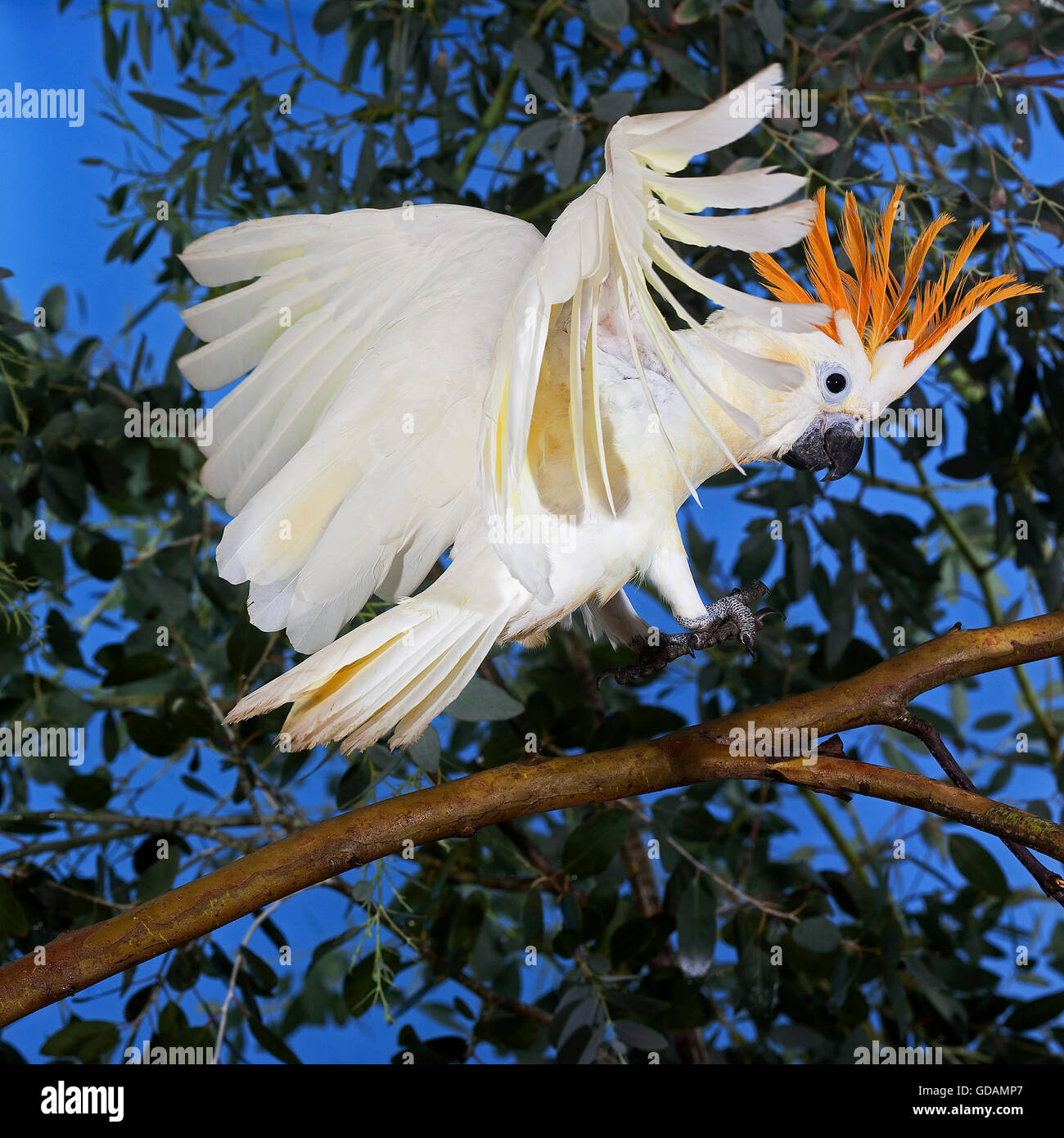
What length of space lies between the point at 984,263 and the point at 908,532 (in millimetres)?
302

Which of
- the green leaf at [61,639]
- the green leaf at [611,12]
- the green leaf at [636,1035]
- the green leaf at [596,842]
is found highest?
the green leaf at [611,12]

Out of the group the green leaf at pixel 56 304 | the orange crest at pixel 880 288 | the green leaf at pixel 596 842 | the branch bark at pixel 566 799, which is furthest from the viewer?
the green leaf at pixel 56 304

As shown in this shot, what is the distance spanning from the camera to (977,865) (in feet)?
3.70

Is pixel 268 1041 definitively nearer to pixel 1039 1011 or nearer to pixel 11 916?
pixel 11 916

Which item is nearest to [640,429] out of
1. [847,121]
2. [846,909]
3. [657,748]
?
[657,748]

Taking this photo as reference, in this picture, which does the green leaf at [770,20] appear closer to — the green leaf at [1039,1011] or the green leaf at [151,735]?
the green leaf at [151,735]

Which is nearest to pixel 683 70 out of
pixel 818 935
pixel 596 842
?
pixel 596 842

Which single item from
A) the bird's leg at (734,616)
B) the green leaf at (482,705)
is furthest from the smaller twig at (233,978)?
the bird's leg at (734,616)

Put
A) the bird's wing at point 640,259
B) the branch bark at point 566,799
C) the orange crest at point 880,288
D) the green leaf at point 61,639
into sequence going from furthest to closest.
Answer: the green leaf at point 61,639 < the orange crest at point 880,288 < the branch bark at point 566,799 < the bird's wing at point 640,259

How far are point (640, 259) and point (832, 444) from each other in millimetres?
330

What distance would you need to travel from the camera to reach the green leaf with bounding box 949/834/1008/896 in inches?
43.9

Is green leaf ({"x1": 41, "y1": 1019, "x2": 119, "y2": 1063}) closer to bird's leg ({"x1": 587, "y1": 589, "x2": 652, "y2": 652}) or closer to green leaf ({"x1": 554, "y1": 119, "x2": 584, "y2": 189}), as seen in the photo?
bird's leg ({"x1": 587, "y1": 589, "x2": 652, "y2": 652})

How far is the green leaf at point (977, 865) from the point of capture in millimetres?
1115

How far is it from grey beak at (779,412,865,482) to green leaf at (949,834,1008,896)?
0.50m
